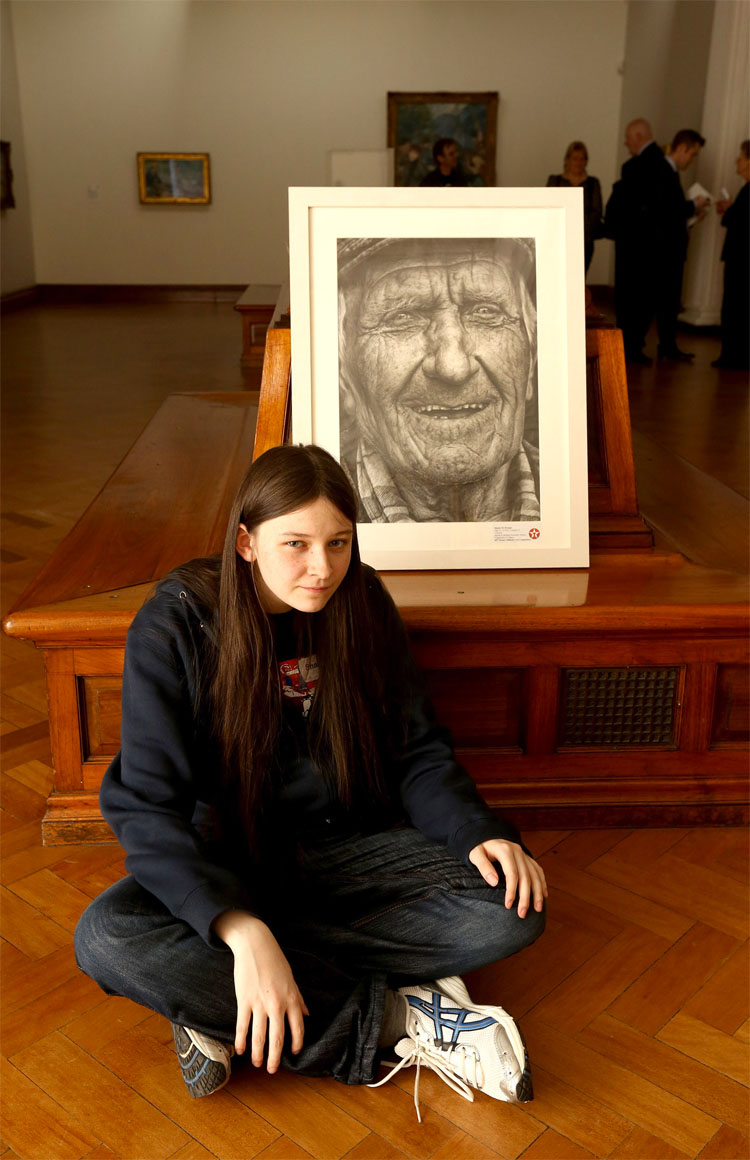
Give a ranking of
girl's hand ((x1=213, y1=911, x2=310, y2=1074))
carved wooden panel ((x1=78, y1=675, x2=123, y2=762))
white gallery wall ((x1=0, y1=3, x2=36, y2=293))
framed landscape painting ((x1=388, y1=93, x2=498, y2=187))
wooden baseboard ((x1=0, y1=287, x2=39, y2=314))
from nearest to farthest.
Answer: girl's hand ((x1=213, y1=911, x2=310, y2=1074)) < carved wooden panel ((x1=78, y1=675, x2=123, y2=762)) < wooden baseboard ((x1=0, y1=287, x2=39, y2=314)) < white gallery wall ((x1=0, y1=3, x2=36, y2=293)) < framed landscape painting ((x1=388, y1=93, x2=498, y2=187))

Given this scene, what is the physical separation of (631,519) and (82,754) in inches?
58.9

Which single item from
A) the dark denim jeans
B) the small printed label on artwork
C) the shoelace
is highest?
the small printed label on artwork

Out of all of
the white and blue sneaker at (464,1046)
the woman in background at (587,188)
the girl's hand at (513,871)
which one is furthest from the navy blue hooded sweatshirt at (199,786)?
the woman in background at (587,188)

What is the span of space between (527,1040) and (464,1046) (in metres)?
0.18

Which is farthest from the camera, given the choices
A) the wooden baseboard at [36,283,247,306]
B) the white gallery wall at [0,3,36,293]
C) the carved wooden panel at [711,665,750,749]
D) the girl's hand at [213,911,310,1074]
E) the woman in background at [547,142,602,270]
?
the wooden baseboard at [36,283,247,306]

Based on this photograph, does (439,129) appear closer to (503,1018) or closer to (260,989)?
(503,1018)

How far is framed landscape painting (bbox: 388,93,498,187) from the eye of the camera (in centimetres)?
1416

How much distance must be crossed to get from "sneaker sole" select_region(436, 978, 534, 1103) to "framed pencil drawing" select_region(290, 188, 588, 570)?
107 cm

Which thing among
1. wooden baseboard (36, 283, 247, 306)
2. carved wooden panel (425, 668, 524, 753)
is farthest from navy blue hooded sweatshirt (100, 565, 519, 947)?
wooden baseboard (36, 283, 247, 306)

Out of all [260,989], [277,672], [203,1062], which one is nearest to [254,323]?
[277,672]

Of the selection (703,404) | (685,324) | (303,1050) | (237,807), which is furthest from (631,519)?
(685,324)

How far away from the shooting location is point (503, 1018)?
1.73m

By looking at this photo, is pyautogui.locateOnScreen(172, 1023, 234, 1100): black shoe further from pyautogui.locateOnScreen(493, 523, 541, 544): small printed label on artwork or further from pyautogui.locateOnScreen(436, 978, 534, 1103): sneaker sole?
pyautogui.locateOnScreen(493, 523, 541, 544): small printed label on artwork

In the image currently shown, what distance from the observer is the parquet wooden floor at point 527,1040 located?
1.65 m
